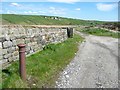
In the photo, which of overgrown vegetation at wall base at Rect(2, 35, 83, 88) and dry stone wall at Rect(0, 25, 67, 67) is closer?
overgrown vegetation at wall base at Rect(2, 35, 83, 88)

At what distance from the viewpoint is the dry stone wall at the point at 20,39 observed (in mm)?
9859

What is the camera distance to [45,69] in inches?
374

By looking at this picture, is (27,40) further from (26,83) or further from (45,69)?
(26,83)

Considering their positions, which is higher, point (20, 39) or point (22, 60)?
point (20, 39)

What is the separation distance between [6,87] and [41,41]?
326 inches

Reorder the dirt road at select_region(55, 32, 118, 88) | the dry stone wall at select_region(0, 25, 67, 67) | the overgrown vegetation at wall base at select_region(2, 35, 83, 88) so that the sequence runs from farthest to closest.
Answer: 1. the dry stone wall at select_region(0, 25, 67, 67)
2. the dirt road at select_region(55, 32, 118, 88)
3. the overgrown vegetation at wall base at select_region(2, 35, 83, 88)

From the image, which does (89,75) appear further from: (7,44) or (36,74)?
(7,44)

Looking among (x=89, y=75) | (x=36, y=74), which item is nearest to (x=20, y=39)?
(x=36, y=74)

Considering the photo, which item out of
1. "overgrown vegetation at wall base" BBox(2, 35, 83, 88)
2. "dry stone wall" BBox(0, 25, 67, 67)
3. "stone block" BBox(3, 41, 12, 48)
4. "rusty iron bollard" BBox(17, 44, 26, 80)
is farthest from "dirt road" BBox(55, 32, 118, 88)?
"stone block" BBox(3, 41, 12, 48)

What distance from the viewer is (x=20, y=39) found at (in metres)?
11.6

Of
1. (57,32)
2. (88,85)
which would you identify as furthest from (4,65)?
(57,32)

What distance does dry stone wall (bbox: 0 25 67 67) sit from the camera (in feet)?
32.3

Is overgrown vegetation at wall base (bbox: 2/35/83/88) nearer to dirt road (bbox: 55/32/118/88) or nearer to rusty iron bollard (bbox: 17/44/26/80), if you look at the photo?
rusty iron bollard (bbox: 17/44/26/80)

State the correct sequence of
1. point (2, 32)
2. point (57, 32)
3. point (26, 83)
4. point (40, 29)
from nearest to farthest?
point (26, 83)
point (2, 32)
point (40, 29)
point (57, 32)
